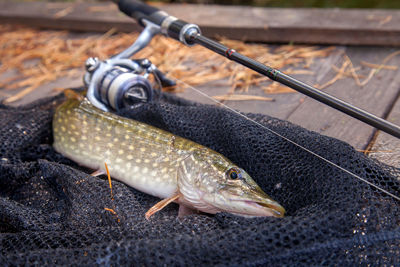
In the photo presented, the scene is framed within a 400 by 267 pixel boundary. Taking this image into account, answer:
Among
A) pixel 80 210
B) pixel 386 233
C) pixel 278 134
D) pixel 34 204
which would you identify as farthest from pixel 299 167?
pixel 34 204

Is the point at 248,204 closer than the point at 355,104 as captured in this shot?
Yes

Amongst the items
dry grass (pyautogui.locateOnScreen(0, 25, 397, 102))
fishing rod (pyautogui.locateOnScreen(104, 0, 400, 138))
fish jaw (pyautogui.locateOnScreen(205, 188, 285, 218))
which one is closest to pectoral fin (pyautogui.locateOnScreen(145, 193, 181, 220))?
fish jaw (pyautogui.locateOnScreen(205, 188, 285, 218))

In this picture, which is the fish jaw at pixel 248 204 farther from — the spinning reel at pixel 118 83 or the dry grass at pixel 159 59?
the dry grass at pixel 159 59

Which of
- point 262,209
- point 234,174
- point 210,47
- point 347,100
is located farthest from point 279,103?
point 262,209

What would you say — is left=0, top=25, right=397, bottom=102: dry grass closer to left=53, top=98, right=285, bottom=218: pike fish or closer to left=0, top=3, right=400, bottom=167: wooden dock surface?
left=0, top=3, right=400, bottom=167: wooden dock surface

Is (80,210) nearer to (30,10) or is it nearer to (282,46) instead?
(282,46)

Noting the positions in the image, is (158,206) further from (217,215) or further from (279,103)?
(279,103)
